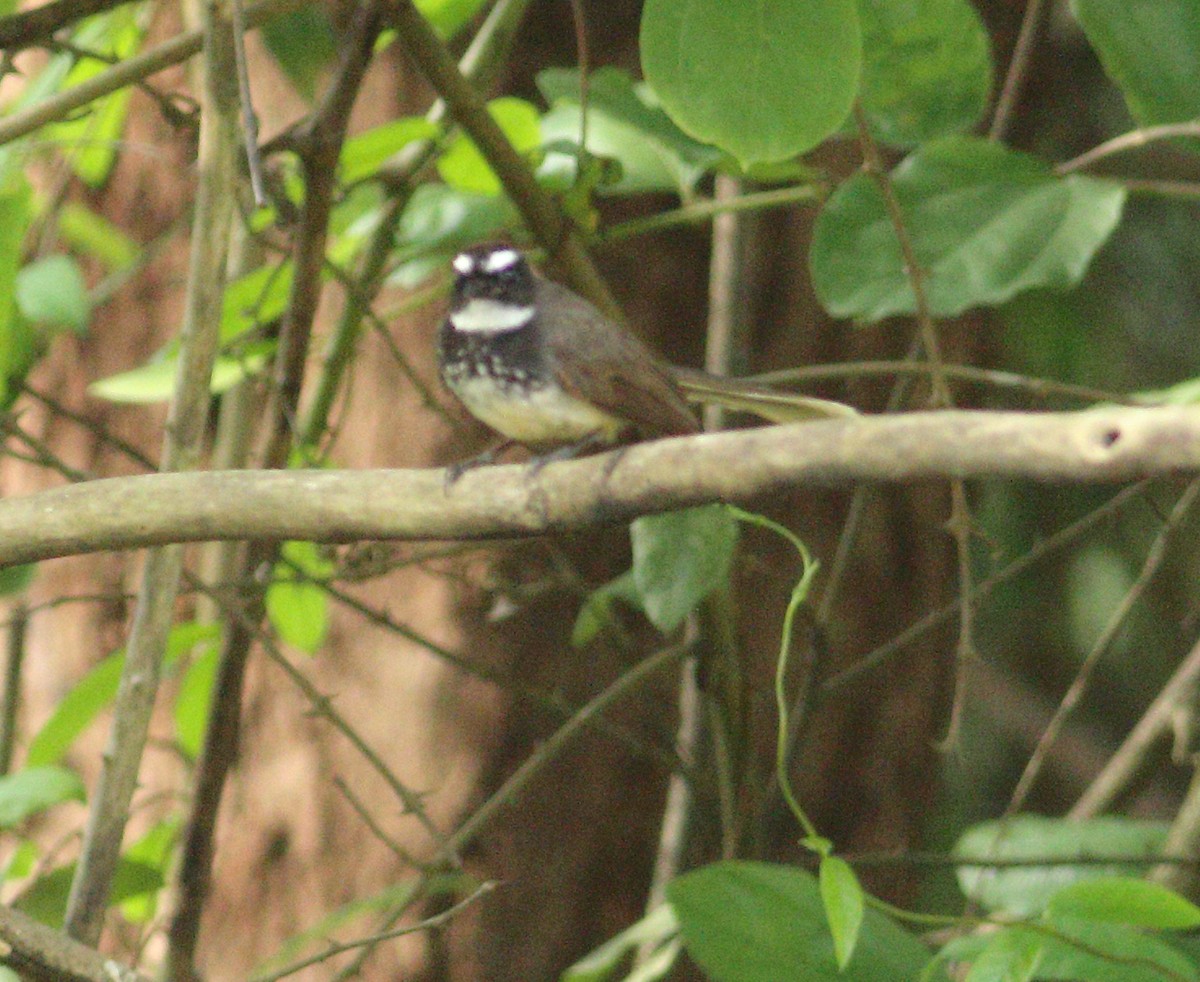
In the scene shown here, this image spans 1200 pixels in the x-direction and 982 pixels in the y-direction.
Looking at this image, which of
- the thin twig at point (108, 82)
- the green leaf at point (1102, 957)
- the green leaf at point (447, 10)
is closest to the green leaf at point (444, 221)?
the green leaf at point (447, 10)

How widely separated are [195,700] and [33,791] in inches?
27.9

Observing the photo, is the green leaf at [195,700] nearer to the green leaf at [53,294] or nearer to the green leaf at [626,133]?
the green leaf at [53,294]

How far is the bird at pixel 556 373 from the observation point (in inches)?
83.1

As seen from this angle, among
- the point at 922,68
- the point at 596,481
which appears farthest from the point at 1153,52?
the point at 596,481

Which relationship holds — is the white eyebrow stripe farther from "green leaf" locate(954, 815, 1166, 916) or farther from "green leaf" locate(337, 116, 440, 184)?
"green leaf" locate(954, 815, 1166, 916)

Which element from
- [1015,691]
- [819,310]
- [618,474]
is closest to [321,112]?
[618,474]

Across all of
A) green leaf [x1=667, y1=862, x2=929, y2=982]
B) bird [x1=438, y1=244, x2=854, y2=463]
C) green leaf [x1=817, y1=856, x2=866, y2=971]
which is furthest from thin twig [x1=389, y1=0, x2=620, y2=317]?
green leaf [x1=817, y1=856, x2=866, y2=971]

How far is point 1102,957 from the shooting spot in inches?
63.7

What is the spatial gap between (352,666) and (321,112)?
4.86ft

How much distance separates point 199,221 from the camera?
76.5 inches

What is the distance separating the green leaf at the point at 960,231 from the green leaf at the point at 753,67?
58cm

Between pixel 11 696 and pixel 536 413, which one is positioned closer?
pixel 536 413

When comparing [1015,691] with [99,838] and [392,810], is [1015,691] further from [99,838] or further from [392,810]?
[99,838]

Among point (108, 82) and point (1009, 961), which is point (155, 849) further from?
point (1009, 961)
